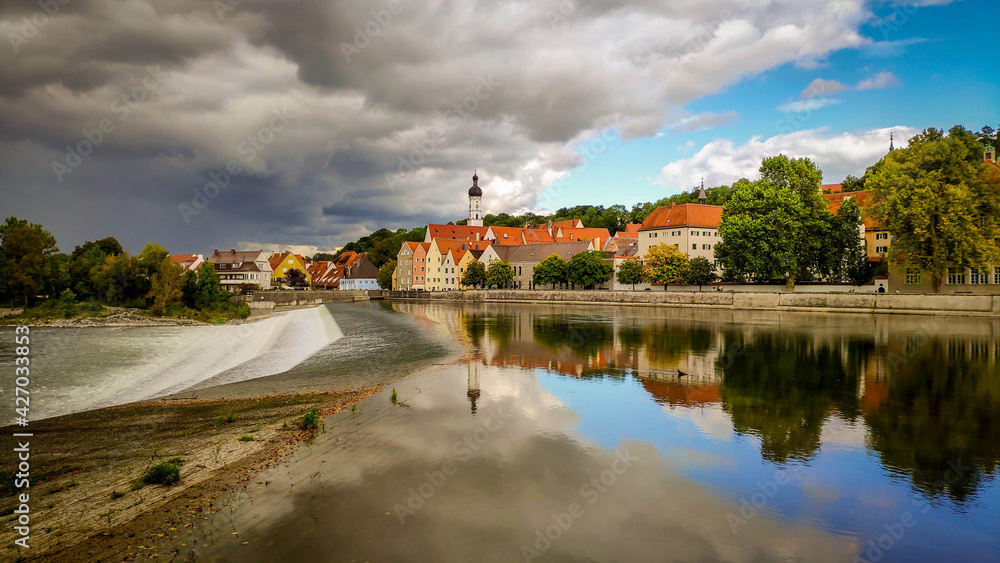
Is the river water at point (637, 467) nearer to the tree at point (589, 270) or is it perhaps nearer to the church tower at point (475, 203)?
the tree at point (589, 270)

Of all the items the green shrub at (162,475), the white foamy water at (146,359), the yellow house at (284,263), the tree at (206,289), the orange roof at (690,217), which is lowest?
the white foamy water at (146,359)

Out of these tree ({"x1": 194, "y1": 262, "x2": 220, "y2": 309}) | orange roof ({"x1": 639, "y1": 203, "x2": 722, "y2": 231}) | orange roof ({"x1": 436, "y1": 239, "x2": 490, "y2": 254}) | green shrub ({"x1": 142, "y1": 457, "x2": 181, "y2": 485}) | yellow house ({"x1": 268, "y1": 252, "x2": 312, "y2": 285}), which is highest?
orange roof ({"x1": 639, "y1": 203, "x2": 722, "y2": 231})

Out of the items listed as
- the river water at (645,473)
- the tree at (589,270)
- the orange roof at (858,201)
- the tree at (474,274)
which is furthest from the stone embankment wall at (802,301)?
the river water at (645,473)

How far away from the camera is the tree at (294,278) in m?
116

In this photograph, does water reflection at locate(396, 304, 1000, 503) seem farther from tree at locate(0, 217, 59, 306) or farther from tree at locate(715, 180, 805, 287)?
tree at locate(0, 217, 59, 306)

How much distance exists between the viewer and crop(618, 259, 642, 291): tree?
67750mm

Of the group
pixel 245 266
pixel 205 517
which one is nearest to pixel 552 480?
pixel 205 517

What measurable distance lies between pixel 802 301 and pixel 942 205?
13408mm

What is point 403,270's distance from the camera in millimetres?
103750

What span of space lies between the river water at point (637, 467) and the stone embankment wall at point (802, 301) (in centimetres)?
2619

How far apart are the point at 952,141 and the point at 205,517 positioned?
53723mm

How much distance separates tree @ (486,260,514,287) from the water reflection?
1914 inches

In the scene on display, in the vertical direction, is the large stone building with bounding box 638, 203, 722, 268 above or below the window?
above

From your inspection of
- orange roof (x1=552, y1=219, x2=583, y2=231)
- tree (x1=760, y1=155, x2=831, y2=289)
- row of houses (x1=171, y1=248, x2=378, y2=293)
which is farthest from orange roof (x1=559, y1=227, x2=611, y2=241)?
tree (x1=760, y1=155, x2=831, y2=289)
